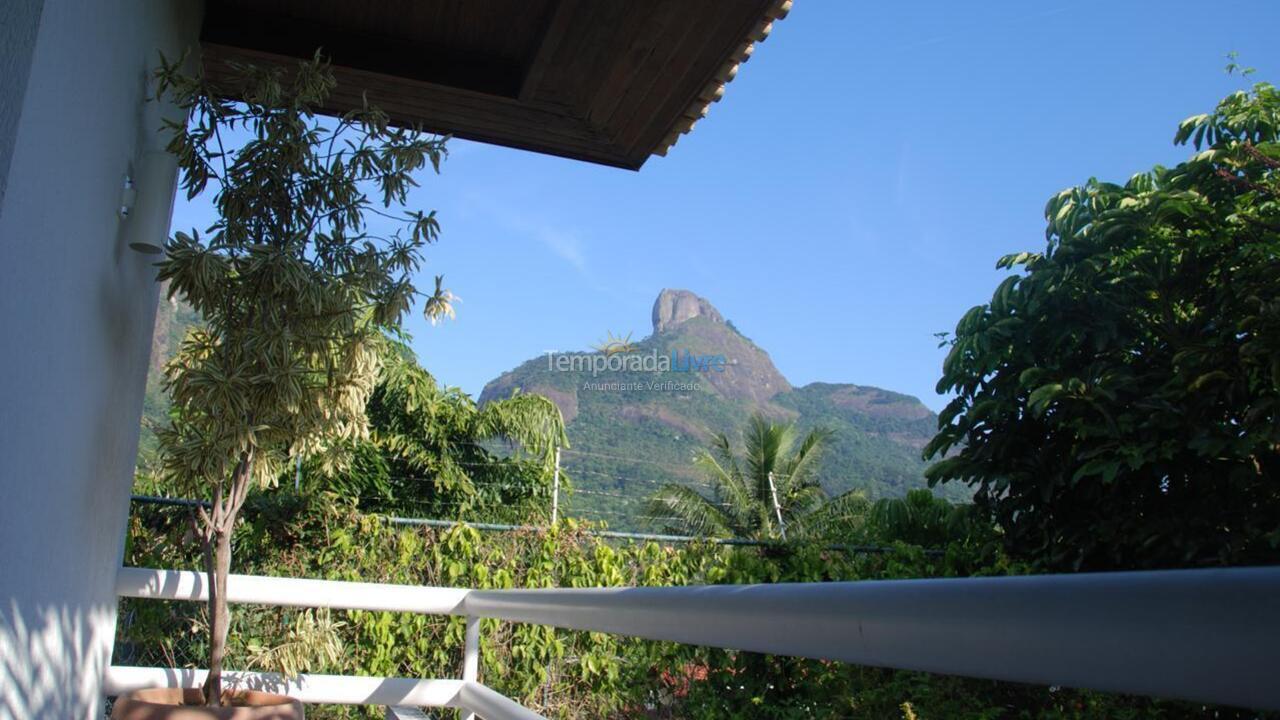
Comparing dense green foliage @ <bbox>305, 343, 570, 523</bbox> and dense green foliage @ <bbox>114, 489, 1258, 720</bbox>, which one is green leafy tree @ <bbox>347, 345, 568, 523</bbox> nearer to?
dense green foliage @ <bbox>305, 343, 570, 523</bbox>

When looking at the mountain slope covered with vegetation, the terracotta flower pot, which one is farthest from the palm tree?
the terracotta flower pot

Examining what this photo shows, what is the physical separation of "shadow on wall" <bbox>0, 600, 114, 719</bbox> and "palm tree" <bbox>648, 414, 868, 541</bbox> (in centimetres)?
1474

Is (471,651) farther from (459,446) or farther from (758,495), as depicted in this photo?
(758,495)

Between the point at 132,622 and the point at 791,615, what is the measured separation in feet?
14.3

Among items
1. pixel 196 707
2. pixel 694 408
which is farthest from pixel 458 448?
pixel 694 408

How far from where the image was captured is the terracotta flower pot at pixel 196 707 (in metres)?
2.28

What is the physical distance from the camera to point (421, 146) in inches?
119

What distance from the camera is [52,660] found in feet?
7.04

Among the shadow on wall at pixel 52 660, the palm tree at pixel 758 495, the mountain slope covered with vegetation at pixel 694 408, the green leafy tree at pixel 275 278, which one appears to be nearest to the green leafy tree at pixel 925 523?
the green leafy tree at pixel 275 278

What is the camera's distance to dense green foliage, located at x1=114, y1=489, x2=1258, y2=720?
4.14 m

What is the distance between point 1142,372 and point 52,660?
6047mm

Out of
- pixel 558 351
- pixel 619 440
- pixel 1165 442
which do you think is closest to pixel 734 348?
pixel 558 351

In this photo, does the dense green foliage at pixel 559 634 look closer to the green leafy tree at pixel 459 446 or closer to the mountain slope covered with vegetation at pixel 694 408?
the green leafy tree at pixel 459 446

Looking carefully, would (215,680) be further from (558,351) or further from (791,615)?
(558,351)
